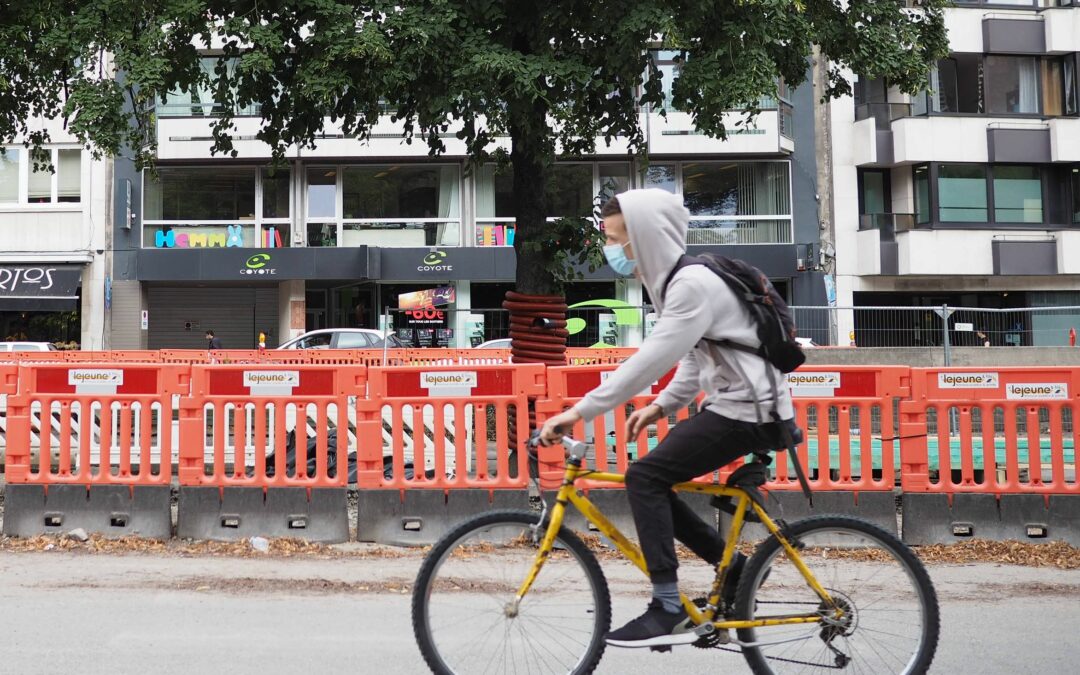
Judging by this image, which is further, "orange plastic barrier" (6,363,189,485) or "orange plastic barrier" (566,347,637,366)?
"orange plastic barrier" (566,347,637,366)

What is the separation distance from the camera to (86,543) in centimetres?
758

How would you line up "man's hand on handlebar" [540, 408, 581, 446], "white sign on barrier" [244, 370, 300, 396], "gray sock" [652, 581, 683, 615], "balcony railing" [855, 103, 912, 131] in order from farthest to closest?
"balcony railing" [855, 103, 912, 131] → "white sign on barrier" [244, 370, 300, 396] → "gray sock" [652, 581, 683, 615] → "man's hand on handlebar" [540, 408, 581, 446]

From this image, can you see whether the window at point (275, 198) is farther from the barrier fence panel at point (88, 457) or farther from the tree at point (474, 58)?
the barrier fence panel at point (88, 457)

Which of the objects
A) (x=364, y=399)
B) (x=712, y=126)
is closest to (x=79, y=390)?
(x=364, y=399)

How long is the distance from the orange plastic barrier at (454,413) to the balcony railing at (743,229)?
Answer: 84.0ft

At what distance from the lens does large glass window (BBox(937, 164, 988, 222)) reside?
32094 millimetres

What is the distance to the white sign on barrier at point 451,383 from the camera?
7766 millimetres

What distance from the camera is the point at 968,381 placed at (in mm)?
7672

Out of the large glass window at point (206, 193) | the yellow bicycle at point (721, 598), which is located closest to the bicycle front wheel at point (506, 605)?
the yellow bicycle at point (721, 598)

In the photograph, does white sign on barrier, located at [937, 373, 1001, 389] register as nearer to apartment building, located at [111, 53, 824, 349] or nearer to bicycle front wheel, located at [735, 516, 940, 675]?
bicycle front wheel, located at [735, 516, 940, 675]

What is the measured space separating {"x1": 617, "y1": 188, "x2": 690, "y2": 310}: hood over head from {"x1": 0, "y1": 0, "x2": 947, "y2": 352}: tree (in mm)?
6463

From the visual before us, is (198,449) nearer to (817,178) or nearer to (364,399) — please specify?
(364,399)

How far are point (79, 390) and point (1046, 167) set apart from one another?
31785 millimetres

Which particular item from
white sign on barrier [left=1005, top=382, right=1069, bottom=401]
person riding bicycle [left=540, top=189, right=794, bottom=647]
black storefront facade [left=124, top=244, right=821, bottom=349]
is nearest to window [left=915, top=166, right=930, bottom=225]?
black storefront facade [left=124, top=244, right=821, bottom=349]
